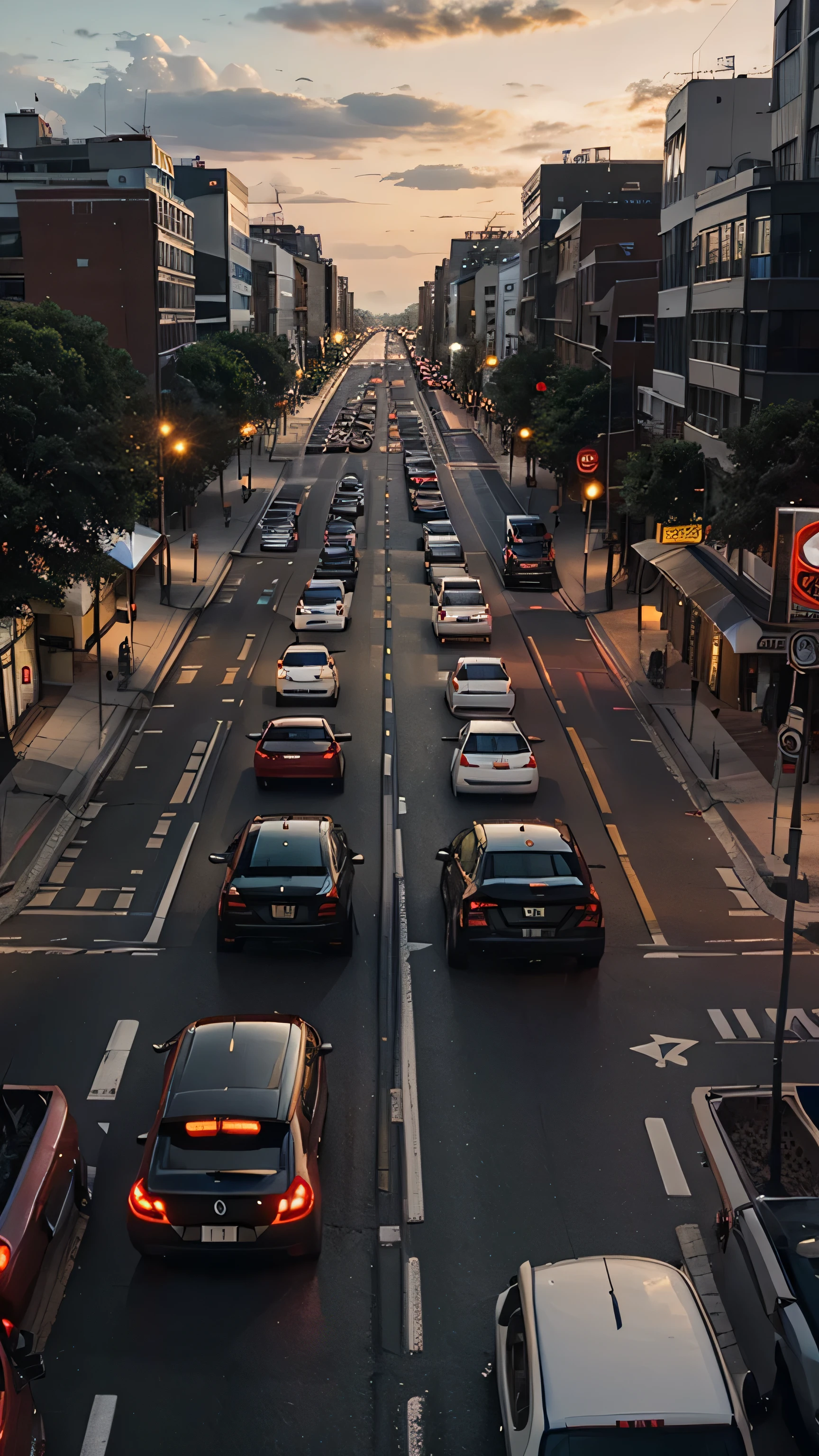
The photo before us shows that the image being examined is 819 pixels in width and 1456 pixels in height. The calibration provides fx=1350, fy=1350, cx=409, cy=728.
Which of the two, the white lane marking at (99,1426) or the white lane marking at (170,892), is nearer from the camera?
the white lane marking at (99,1426)

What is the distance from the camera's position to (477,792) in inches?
984

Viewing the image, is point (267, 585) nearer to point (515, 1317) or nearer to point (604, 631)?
point (604, 631)

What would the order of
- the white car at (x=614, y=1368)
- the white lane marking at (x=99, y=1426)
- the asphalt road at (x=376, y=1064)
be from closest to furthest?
the white car at (x=614, y=1368) < the white lane marking at (x=99, y=1426) < the asphalt road at (x=376, y=1064)

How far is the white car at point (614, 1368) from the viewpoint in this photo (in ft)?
23.7

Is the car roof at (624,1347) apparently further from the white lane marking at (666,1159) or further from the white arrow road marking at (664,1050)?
the white arrow road marking at (664,1050)

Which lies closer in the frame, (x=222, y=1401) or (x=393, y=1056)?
(x=222, y=1401)

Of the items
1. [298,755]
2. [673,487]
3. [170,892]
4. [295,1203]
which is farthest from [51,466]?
[673,487]

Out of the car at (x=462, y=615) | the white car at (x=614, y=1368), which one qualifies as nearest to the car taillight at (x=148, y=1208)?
the white car at (x=614, y=1368)

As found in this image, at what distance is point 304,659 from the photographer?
33406 millimetres

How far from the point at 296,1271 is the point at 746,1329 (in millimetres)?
3507

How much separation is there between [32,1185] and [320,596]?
33485 millimetres

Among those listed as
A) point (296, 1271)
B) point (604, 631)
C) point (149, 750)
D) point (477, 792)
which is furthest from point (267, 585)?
point (296, 1271)

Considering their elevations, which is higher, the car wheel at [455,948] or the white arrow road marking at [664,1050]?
the car wheel at [455,948]

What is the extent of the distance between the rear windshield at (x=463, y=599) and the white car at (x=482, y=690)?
954cm
